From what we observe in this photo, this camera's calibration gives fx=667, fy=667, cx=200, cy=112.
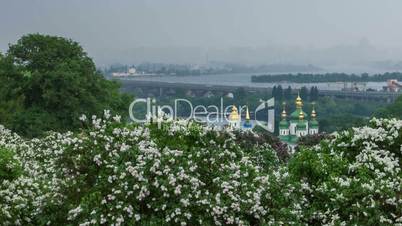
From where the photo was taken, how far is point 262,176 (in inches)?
325

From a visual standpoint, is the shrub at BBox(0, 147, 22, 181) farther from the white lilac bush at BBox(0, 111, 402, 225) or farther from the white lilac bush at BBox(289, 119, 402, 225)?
the white lilac bush at BBox(289, 119, 402, 225)

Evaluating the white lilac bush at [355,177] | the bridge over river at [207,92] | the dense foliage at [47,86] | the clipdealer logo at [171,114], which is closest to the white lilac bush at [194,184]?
the white lilac bush at [355,177]

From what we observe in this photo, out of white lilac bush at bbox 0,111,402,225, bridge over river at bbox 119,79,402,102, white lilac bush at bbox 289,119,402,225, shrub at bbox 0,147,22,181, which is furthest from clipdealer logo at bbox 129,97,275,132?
bridge over river at bbox 119,79,402,102

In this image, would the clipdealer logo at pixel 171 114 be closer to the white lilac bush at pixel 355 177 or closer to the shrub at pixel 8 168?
the shrub at pixel 8 168

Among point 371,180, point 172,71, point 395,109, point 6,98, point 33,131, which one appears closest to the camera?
point 371,180

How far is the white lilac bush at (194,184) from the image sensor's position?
25.1 feet

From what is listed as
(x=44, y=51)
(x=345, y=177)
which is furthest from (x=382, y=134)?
(x=44, y=51)

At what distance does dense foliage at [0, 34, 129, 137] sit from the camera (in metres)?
26.0

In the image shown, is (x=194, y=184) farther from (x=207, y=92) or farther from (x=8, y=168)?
(x=207, y=92)

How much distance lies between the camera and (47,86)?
26406mm

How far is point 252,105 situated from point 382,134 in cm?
6579

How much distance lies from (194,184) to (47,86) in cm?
1971

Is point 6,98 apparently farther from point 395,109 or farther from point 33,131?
point 395,109

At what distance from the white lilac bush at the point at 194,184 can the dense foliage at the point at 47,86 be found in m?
16.8
